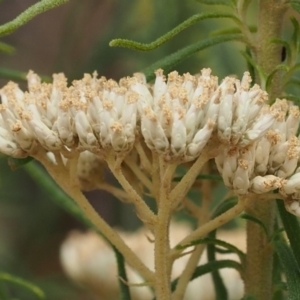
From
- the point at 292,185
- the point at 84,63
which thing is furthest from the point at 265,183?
the point at 84,63

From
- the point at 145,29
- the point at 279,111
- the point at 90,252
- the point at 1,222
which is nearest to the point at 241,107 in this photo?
the point at 279,111

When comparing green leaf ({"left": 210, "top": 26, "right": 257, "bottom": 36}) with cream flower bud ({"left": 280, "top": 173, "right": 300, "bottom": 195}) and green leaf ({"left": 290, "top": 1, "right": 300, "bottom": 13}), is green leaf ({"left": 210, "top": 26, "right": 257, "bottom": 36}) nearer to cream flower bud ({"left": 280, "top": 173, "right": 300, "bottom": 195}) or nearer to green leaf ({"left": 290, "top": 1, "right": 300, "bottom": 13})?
green leaf ({"left": 290, "top": 1, "right": 300, "bottom": 13})

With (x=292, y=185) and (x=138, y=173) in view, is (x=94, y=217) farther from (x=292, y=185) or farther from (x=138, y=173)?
(x=292, y=185)

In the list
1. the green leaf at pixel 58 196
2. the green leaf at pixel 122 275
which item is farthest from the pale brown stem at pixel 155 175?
the green leaf at pixel 58 196

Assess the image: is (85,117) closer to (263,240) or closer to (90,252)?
(263,240)

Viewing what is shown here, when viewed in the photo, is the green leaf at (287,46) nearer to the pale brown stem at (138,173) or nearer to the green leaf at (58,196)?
the pale brown stem at (138,173)

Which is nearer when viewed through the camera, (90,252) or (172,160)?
(172,160)
